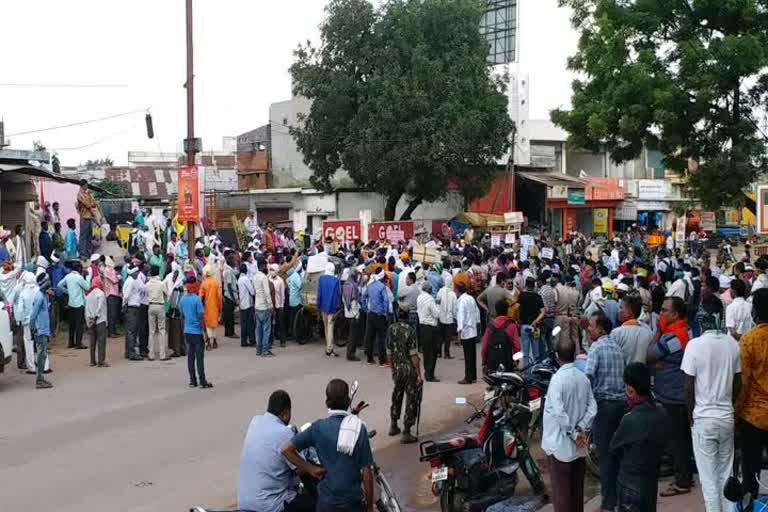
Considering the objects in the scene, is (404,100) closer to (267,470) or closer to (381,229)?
(381,229)

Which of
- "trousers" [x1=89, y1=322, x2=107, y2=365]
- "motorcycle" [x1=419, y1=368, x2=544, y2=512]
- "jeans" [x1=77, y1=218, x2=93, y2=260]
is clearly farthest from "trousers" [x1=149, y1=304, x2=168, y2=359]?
"motorcycle" [x1=419, y1=368, x2=544, y2=512]

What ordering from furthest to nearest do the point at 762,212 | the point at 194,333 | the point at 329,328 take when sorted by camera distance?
the point at 329,328 < the point at 194,333 < the point at 762,212

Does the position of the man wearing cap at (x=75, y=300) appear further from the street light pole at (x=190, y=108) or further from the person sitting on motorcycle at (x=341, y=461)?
the person sitting on motorcycle at (x=341, y=461)

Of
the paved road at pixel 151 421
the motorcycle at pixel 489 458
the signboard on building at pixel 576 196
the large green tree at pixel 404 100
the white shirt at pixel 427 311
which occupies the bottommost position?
the paved road at pixel 151 421

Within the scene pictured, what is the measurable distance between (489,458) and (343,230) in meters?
19.8

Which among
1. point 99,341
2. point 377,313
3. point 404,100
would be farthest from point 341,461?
point 404,100

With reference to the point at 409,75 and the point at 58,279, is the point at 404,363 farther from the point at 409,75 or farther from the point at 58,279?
the point at 409,75

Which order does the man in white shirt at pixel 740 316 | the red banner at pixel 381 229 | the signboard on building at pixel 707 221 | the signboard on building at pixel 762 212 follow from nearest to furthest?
the man in white shirt at pixel 740 316 < the signboard on building at pixel 762 212 < the red banner at pixel 381 229 < the signboard on building at pixel 707 221

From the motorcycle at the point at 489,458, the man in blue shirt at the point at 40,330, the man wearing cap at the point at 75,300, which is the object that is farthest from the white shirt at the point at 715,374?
the man wearing cap at the point at 75,300

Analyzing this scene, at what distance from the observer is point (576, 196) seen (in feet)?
157

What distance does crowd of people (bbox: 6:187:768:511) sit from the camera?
692 cm

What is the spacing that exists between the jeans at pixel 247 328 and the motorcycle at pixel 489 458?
9517mm

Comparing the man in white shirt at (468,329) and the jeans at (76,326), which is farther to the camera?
the jeans at (76,326)

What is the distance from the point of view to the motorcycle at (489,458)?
7.69 meters
